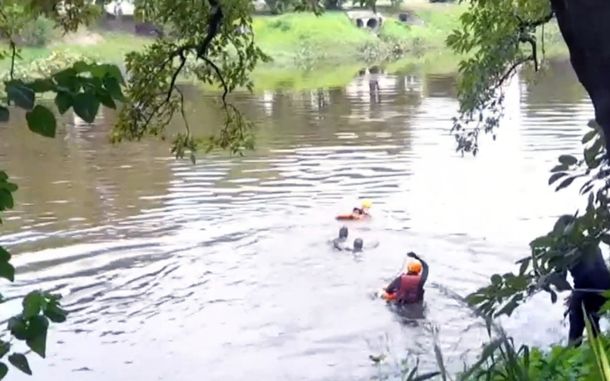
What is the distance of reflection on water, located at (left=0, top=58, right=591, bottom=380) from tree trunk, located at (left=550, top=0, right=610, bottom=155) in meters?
2.91

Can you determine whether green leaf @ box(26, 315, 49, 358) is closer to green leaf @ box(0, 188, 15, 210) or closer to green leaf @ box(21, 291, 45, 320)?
green leaf @ box(21, 291, 45, 320)

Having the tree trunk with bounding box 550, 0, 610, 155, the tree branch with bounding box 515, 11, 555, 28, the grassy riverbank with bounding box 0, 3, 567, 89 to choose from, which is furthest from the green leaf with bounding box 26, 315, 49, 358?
the grassy riverbank with bounding box 0, 3, 567, 89

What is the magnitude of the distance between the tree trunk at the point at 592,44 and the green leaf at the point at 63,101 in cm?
106

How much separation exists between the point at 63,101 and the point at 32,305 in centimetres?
40

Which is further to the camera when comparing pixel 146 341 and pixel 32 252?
pixel 32 252

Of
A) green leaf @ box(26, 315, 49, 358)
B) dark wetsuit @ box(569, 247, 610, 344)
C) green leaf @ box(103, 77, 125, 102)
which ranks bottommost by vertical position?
dark wetsuit @ box(569, 247, 610, 344)

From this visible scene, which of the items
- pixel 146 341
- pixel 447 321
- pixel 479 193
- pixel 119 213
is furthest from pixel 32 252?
pixel 479 193

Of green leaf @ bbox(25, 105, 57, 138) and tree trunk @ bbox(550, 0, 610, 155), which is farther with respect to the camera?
tree trunk @ bbox(550, 0, 610, 155)

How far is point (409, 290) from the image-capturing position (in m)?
10.9

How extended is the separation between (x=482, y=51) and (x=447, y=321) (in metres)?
4.98

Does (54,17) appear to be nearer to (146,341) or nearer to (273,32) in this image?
(146,341)

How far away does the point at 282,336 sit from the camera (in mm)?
10023

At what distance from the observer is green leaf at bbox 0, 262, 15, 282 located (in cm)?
180

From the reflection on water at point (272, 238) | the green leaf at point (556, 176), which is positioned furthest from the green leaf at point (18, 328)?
the reflection on water at point (272, 238)
